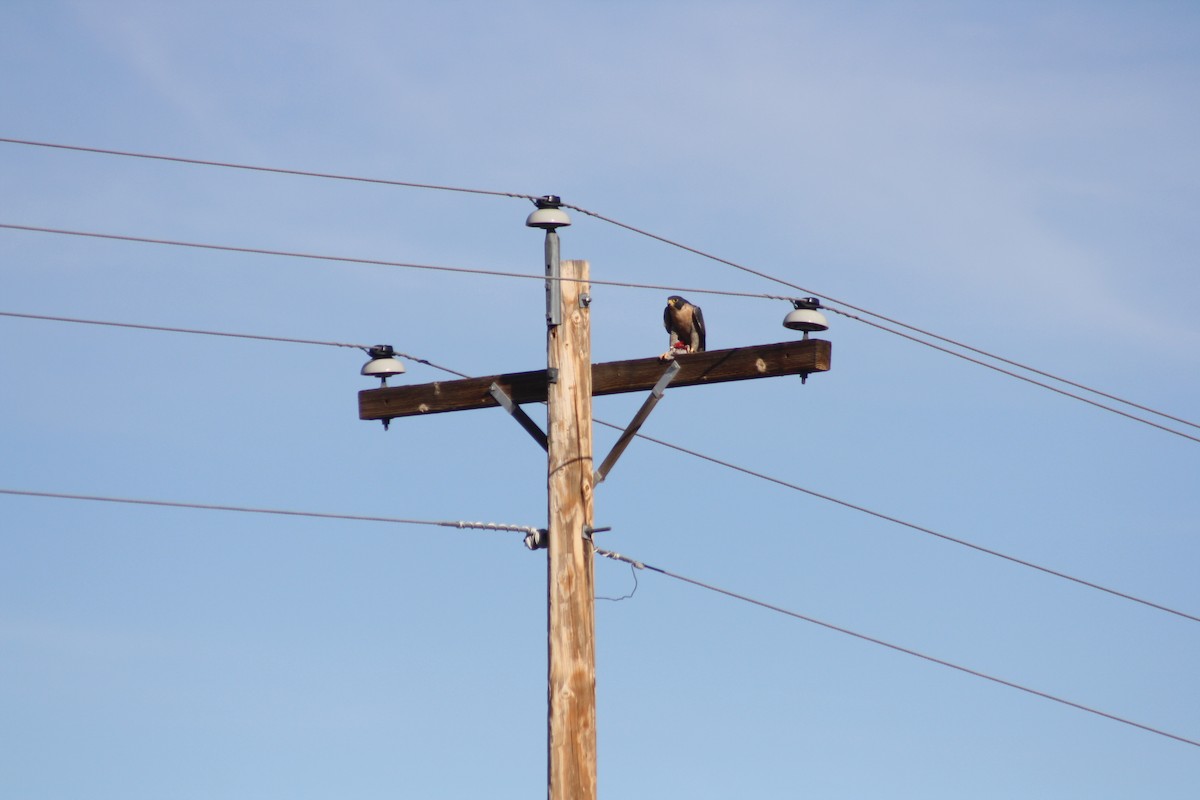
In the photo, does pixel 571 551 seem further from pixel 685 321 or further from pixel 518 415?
pixel 685 321

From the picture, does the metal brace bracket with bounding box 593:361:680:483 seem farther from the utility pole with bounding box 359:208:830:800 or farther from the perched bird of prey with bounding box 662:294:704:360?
the perched bird of prey with bounding box 662:294:704:360

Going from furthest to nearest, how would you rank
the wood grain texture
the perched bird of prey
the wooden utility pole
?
the perched bird of prey
the wood grain texture
the wooden utility pole

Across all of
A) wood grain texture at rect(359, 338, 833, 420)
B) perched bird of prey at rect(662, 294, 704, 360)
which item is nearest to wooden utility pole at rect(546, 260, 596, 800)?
wood grain texture at rect(359, 338, 833, 420)

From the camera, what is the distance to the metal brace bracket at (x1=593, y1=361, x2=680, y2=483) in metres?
10.1

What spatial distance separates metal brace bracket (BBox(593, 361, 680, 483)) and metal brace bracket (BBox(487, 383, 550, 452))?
397mm

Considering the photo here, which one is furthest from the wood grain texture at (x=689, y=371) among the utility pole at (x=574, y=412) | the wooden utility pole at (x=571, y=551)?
the wooden utility pole at (x=571, y=551)

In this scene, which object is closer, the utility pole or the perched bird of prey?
the utility pole

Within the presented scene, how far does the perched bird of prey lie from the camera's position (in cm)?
1180

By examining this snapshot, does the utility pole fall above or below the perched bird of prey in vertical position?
below

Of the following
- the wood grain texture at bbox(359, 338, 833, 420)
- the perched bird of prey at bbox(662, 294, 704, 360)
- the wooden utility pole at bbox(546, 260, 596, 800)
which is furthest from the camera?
the perched bird of prey at bbox(662, 294, 704, 360)

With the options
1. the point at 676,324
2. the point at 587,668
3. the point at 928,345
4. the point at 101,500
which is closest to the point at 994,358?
the point at 928,345

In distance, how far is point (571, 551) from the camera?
9820mm

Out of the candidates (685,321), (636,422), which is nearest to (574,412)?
(636,422)

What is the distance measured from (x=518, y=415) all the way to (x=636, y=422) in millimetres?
740
